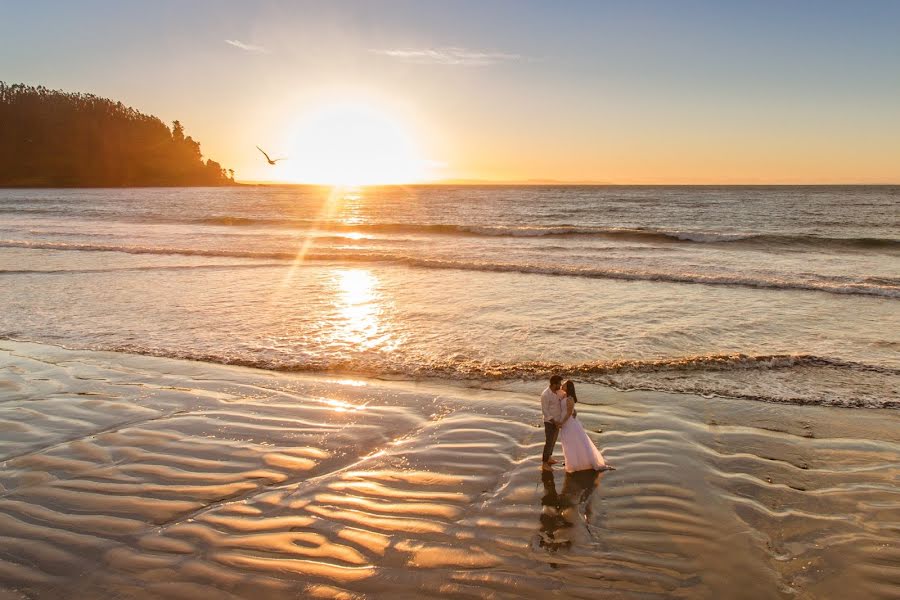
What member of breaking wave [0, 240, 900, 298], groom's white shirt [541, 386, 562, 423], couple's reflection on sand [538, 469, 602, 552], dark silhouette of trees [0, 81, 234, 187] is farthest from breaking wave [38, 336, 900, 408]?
→ dark silhouette of trees [0, 81, 234, 187]

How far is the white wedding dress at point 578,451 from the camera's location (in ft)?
22.0

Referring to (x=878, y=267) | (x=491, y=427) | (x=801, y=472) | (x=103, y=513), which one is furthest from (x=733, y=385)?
(x=878, y=267)

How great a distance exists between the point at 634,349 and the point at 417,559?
8.43m

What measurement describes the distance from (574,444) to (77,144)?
184 m

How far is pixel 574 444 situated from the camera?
6.74 metres

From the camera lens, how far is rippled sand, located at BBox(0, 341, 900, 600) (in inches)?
188

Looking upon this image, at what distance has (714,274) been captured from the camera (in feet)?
74.9

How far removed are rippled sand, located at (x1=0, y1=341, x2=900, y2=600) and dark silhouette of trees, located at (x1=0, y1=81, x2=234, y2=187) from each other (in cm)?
16297

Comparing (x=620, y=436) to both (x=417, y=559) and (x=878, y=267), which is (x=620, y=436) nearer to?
(x=417, y=559)

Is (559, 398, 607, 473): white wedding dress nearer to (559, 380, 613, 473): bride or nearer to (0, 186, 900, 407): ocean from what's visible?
(559, 380, 613, 473): bride

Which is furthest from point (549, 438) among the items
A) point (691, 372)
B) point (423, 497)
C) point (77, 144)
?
point (77, 144)

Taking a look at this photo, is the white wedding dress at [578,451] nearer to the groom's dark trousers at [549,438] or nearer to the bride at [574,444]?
the bride at [574,444]

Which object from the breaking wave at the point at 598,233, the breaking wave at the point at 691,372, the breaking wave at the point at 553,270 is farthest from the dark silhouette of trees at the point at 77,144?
the breaking wave at the point at 691,372

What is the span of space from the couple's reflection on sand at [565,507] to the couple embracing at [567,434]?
0.40ft
